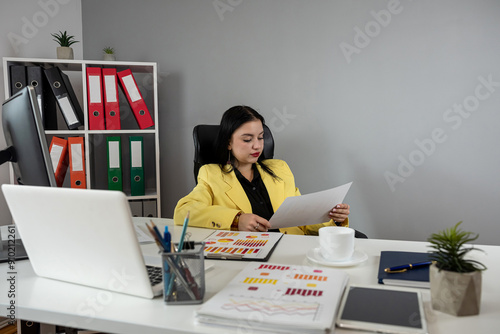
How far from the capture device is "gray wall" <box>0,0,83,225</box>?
2375 millimetres

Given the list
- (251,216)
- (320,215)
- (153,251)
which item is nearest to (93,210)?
(153,251)

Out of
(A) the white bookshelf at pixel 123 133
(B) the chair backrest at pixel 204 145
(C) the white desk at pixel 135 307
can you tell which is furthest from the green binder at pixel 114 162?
(C) the white desk at pixel 135 307

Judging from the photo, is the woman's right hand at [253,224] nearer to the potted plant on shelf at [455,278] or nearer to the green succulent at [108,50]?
the potted plant on shelf at [455,278]

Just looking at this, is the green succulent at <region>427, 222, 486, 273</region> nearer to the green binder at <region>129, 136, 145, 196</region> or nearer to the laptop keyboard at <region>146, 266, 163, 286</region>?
the laptop keyboard at <region>146, 266, 163, 286</region>

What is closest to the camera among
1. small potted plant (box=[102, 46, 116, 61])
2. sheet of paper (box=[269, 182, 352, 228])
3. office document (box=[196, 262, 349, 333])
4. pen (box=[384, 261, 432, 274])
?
office document (box=[196, 262, 349, 333])

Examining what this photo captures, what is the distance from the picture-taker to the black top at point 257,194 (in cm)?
179

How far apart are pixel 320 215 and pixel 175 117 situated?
1.54 m

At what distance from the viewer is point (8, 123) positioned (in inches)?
44.2

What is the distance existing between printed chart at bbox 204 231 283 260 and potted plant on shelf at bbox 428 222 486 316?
448 mm

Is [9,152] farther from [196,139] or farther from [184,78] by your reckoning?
[184,78]

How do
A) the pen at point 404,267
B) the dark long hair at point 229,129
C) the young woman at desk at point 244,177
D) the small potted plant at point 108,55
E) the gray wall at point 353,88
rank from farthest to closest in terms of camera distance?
the small potted plant at point 108,55 < the gray wall at point 353,88 < the dark long hair at point 229,129 < the young woman at desk at point 244,177 < the pen at point 404,267

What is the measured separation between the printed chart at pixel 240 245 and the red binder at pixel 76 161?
1.43m

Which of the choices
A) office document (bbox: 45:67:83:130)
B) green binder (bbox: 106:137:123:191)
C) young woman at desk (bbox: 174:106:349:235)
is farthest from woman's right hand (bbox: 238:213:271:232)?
office document (bbox: 45:67:83:130)

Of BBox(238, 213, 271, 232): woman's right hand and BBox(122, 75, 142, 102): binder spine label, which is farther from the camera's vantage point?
BBox(122, 75, 142, 102): binder spine label
